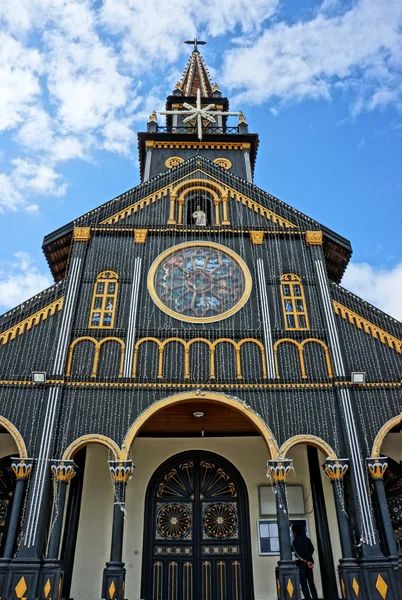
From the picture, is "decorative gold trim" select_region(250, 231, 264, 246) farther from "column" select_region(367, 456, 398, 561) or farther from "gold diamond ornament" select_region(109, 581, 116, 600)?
"gold diamond ornament" select_region(109, 581, 116, 600)

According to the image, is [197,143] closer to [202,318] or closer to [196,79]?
[196,79]

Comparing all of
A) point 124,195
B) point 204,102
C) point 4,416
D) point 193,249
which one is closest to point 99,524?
point 4,416

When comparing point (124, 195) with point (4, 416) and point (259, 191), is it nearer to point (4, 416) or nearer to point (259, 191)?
point (259, 191)

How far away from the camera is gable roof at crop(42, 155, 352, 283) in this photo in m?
16.9

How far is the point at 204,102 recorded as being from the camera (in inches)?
1101

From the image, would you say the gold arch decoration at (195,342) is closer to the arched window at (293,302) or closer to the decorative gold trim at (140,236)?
the arched window at (293,302)

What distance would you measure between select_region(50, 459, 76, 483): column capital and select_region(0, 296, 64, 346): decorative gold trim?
382 cm

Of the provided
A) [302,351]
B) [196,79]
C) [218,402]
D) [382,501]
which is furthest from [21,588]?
[196,79]

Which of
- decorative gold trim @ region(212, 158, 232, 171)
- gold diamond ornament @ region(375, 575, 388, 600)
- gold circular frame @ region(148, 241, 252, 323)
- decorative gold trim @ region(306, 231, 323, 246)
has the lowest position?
gold diamond ornament @ region(375, 575, 388, 600)

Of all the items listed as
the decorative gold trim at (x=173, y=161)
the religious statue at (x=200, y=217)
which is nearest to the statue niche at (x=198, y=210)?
the religious statue at (x=200, y=217)

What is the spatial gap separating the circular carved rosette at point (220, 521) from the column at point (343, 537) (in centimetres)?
371

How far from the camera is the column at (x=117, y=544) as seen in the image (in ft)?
36.0

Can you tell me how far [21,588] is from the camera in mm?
10617

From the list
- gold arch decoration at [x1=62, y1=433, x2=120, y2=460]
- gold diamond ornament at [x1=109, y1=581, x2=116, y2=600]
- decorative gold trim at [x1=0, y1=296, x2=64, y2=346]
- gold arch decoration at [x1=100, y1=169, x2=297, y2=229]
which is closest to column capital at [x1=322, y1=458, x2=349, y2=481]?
gold arch decoration at [x1=62, y1=433, x2=120, y2=460]
